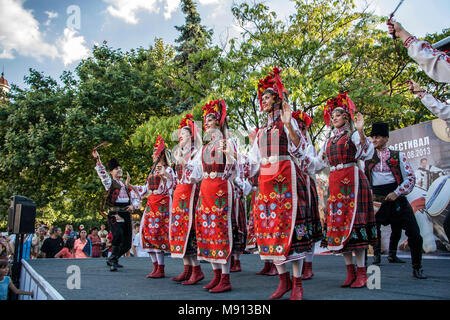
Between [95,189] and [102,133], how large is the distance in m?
2.32

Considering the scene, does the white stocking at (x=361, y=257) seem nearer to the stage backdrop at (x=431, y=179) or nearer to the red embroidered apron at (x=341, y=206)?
the red embroidered apron at (x=341, y=206)

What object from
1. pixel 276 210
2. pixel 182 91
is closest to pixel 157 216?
pixel 276 210

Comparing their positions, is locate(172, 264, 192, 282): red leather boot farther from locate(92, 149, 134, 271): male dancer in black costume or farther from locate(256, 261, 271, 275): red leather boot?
locate(92, 149, 134, 271): male dancer in black costume

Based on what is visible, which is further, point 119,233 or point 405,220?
point 119,233

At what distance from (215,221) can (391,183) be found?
273cm

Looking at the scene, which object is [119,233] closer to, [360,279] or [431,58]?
[360,279]

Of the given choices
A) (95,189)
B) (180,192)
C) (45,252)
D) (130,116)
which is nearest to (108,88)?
(130,116)

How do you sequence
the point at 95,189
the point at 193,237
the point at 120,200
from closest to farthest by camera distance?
the point at 193,237, the point at 120,200, the point at 95,189

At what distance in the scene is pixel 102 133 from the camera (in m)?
15.2

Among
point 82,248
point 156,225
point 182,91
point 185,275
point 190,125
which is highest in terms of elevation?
point 182,91

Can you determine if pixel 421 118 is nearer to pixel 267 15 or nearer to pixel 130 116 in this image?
pixel 267 15

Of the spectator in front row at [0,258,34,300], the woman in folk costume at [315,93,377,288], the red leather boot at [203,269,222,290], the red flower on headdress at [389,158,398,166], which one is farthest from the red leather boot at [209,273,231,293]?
the red flower on headdress at [389,158,398,166]

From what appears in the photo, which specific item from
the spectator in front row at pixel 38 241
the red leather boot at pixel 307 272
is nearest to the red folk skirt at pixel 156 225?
the red leather boot at pixel 307 272

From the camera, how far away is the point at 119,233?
6.14 metres
